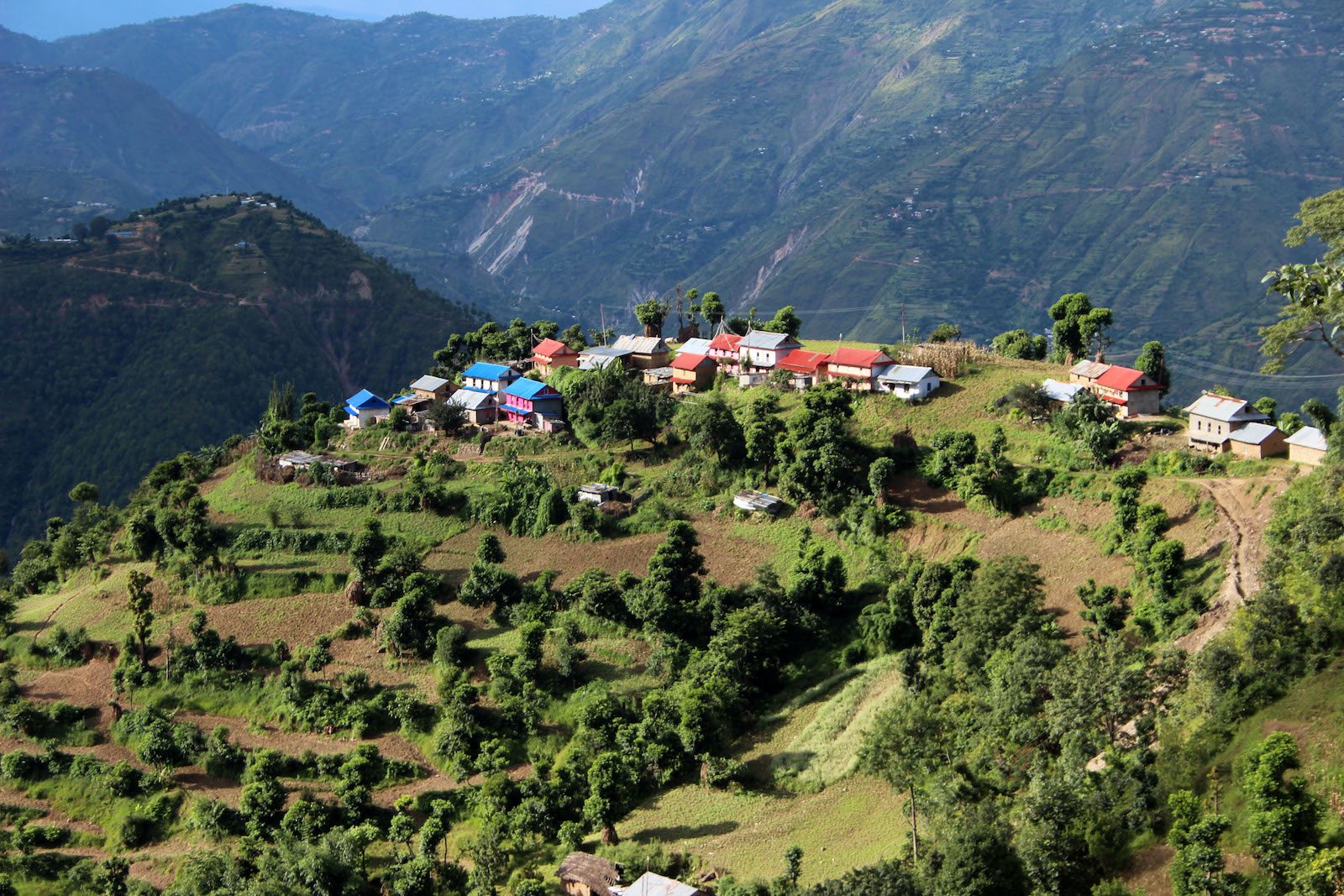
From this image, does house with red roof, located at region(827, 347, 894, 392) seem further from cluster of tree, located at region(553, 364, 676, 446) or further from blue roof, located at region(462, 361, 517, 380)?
blue roof, located at region(462, 361, 517, 380)

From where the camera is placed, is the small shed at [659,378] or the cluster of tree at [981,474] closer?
the cluster of tree at [981,474]

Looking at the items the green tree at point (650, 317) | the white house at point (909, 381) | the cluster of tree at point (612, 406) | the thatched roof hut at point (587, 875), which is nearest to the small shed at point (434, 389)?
the cluster of tree at point (612, 406)

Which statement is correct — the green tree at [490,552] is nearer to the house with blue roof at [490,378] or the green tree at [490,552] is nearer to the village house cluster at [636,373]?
the village house cluster at [636,373]

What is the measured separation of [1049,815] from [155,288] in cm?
9575

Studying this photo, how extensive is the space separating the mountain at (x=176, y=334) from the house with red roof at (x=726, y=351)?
4609cm

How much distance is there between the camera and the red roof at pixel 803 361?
54875mm

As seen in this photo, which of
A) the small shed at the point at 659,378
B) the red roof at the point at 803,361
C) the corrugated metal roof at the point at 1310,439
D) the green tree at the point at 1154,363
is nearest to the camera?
the corrugated metal roof at the point at 1310,439

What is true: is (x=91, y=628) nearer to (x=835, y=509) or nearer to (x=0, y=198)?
(x=835, y=509)

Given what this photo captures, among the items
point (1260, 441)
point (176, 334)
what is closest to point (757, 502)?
point (1260, 441)

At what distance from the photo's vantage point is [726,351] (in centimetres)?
5984

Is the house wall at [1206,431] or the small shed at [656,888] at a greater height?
the house wall at [1206,431]

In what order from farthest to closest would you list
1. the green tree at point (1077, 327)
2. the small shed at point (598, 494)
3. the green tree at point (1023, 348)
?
the green tree at point (1023, 348) < the green tree at point (1077, 327) < the small shed at point (598, 494)

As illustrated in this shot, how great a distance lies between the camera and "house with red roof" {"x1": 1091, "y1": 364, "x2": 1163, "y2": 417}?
45.2 meters

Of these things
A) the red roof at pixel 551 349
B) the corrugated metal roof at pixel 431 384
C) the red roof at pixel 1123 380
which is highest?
the red roof at pixel 1123 380
